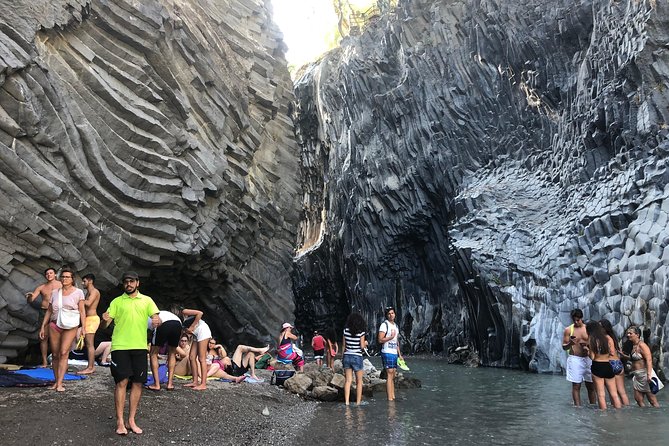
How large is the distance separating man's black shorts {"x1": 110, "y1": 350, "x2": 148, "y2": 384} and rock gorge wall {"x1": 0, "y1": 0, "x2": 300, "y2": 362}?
20.9 feet

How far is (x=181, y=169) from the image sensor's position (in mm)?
16594

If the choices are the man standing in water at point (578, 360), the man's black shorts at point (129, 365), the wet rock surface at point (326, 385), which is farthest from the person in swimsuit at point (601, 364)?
the man's black shorts at point (129, 365)

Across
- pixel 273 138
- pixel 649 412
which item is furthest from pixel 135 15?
pixel 649 412

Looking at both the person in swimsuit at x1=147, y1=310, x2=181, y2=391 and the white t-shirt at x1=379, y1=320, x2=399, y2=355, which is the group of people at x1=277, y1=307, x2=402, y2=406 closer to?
the white t-shirt at x1=379, y1=320, x2=399, y2=355

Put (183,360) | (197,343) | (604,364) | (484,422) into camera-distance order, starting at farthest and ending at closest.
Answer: (183,360)
(197,343)
(604,364)
(484,422)

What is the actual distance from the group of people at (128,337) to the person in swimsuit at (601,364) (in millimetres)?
7103

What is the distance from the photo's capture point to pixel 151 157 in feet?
51.1

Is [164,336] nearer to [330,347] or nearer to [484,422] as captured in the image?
[484,422]

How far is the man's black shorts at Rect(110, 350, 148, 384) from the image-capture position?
652cm

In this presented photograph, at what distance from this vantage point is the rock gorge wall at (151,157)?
11.9 m

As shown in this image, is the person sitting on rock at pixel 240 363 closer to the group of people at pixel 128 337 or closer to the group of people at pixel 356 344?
the group of people at pixel 128 337

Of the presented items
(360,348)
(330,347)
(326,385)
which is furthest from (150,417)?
(330,347)

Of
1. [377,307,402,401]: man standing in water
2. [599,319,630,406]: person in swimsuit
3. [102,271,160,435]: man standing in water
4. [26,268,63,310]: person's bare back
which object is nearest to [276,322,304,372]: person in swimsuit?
[377,307,402,401]: man standing in water

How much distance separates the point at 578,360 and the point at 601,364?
607mm
